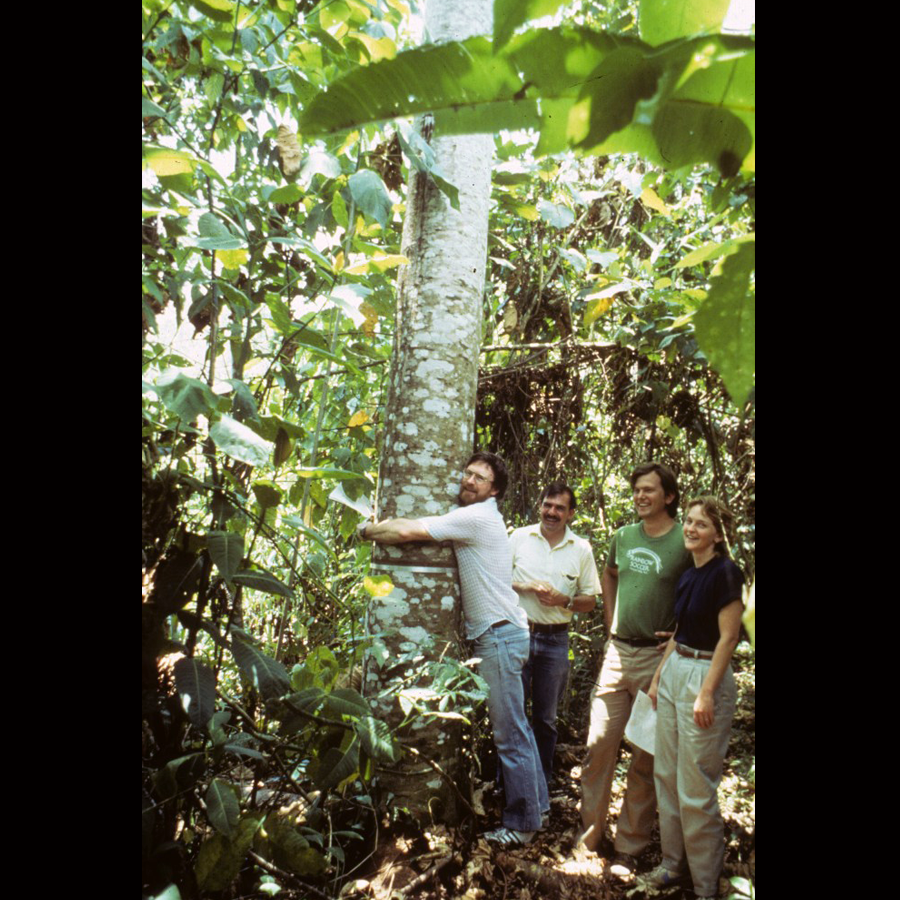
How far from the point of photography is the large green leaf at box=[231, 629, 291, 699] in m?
1.38

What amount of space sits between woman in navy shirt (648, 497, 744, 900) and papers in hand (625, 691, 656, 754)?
88mm

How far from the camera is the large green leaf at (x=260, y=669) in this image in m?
1.38

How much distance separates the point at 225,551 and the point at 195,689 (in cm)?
27

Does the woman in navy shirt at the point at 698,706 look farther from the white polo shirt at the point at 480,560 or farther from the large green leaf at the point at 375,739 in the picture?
the large green leaf at the point at 375,739

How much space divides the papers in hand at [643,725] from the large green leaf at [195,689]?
2.30m

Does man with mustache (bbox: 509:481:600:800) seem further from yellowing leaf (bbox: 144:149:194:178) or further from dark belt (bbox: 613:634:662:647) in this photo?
yellowing leaf (bbox: 144:149:194:178)

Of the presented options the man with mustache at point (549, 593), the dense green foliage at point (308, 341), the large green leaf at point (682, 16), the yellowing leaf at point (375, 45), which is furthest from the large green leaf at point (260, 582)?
the man with mustache at point (549, 593)

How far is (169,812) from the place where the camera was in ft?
4.37

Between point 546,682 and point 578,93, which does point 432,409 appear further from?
point 578,93

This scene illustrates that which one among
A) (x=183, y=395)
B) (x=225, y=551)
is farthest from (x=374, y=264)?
(x=225, y=551)

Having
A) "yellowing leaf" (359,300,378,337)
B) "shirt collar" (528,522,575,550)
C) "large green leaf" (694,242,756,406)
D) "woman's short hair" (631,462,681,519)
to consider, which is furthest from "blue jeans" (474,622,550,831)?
"large green leaf" (694,242,756,406)

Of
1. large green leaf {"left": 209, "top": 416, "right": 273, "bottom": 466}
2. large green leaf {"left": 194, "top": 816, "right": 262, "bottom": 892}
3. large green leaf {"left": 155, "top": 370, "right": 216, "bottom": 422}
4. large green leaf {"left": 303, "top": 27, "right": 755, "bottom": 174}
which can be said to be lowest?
large green leaf {"left": 194, "top": 816, "right": 262, "bottom": 892}

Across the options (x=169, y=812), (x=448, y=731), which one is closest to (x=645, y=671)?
(x=448, y=731)
